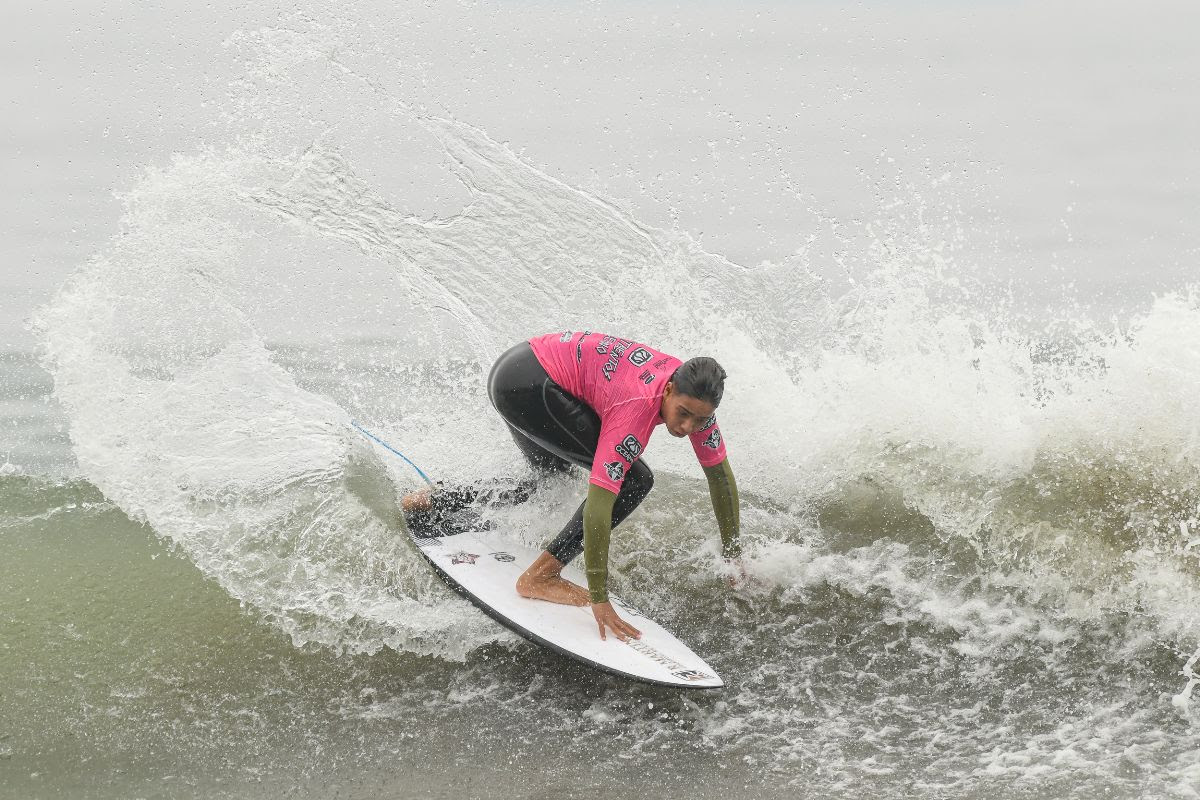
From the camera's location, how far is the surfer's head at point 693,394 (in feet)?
16.1

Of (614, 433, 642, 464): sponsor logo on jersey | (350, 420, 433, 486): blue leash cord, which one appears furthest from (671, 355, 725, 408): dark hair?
(350, 420, 433, 486): blue leash cord

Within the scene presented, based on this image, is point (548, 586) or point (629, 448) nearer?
point (629, 448)

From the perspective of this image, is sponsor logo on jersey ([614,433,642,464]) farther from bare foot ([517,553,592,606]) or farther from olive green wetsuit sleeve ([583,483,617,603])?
bare foot ([517,553,592,606])

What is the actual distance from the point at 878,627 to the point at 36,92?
58.8 feet

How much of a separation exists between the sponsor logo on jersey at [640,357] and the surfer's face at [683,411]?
9.4 inches

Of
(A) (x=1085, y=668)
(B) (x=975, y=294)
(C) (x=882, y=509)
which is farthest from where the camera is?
(B) (x=975, y=294)

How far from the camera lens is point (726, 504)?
573 centimetres

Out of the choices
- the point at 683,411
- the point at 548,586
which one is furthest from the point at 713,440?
the point at 548,586

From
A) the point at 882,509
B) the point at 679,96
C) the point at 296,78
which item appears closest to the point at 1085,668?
the point at 882,509

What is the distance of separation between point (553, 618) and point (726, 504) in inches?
41.7

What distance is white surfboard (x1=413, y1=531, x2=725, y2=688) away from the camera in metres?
5.04

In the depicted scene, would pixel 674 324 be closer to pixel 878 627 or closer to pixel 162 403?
pixel 878 627

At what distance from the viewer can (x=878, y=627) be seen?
5.62m

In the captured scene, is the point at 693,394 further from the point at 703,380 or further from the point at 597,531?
the point at 597,531
